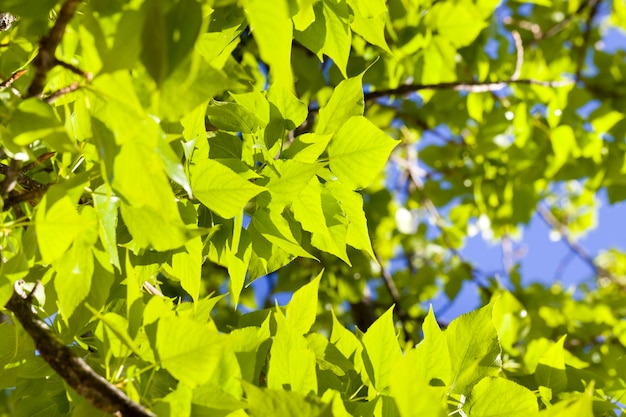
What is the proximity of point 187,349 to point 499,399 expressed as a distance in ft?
0.91

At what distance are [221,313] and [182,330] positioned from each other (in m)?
1.28

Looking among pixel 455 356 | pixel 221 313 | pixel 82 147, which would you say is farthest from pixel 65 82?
pixel 221 313

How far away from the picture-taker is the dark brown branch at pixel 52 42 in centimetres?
35

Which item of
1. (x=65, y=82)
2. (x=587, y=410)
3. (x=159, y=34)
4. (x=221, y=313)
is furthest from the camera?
(x=221, y=313)

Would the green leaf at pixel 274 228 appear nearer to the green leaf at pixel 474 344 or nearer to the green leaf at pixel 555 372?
the green leaf at pixel 474 344

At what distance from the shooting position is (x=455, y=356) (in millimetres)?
587

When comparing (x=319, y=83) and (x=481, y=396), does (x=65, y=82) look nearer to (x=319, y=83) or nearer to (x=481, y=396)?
(x=481, y=396)

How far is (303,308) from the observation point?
2.02 feet

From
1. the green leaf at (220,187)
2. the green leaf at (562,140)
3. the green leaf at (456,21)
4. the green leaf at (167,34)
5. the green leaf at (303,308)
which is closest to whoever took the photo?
the green leaf at (167,34)

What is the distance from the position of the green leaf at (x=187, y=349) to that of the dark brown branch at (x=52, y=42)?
181 mm

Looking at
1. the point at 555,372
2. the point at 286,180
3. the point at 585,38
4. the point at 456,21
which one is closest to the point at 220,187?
the point at 286,180

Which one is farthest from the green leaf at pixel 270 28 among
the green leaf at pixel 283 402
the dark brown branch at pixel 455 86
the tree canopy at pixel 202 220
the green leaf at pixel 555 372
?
the dark brown branch at pixel 455 86

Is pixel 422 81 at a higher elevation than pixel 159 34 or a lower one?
lower

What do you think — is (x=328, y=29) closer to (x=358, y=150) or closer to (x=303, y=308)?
(x=358, y=150)
